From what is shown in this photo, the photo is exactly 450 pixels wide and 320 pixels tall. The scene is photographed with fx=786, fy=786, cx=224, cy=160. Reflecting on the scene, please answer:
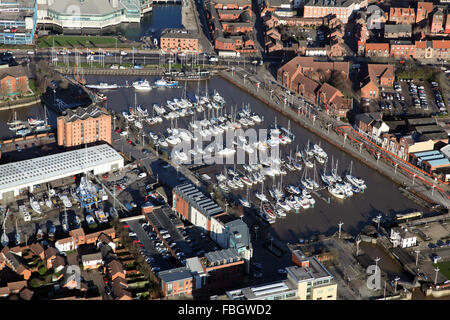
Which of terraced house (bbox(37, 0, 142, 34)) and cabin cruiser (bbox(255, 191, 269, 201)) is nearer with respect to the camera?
cabin cruiser (bbox(255, 191, 269, 201))

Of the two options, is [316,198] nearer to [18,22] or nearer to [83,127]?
[83,127]

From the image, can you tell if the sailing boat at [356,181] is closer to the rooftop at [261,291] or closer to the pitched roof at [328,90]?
the pitched roof at [328,90]

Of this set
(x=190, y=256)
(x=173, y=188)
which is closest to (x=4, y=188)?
(x=173, y=188)

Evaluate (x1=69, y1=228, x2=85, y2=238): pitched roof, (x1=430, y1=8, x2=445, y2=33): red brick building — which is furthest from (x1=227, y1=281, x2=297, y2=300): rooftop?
(x1=430, y1=8, x2=445, y2=33): red brick building

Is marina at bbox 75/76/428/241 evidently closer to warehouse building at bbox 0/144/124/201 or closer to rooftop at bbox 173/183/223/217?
rooftop at bbox 173/183/223/217

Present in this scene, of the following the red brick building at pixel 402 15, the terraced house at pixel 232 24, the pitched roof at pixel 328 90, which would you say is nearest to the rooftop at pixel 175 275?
the pitched roof at pixel 328 90

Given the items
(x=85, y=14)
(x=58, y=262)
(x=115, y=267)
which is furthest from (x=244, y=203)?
(x=85, y=14)

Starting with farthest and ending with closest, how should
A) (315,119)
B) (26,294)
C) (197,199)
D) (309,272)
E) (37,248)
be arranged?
(315,119) < (197,199) < (37,248) < (26,294) < (309,272)
